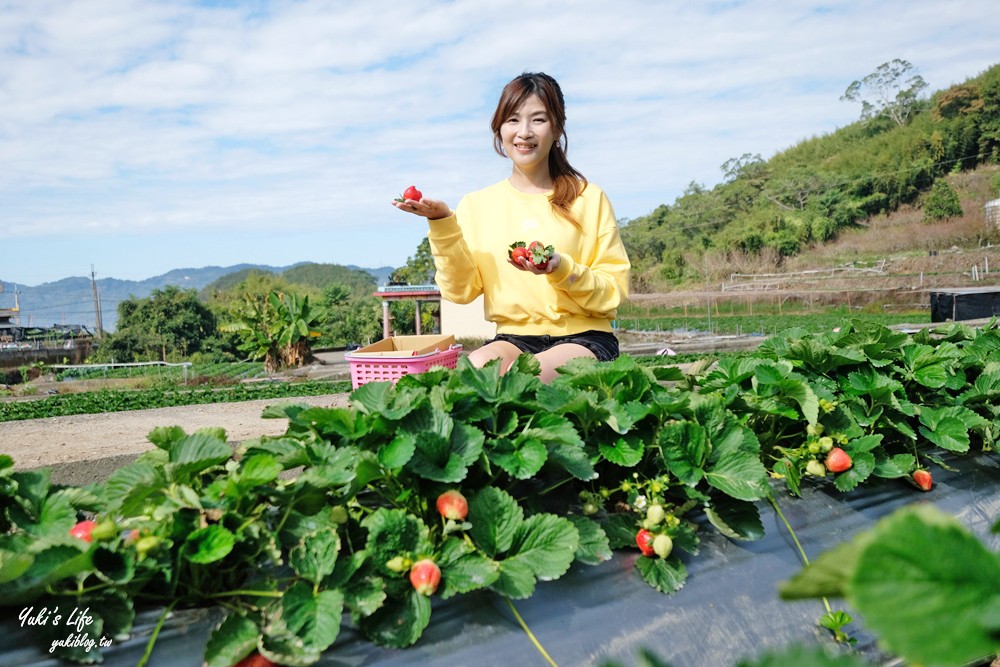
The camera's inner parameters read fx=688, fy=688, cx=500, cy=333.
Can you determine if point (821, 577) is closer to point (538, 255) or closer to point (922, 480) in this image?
point (922, 480)

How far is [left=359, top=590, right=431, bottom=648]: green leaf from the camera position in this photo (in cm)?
87

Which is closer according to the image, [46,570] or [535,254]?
[46,570]

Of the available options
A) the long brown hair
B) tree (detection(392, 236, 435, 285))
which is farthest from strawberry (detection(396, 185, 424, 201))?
tree (detection(392, 236, 435, 285))

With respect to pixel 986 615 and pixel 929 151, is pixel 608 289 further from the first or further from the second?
pixel 929 151

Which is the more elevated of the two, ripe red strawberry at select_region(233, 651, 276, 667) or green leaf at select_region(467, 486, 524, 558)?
green leaf at select_region(467, 486, 524, 558)

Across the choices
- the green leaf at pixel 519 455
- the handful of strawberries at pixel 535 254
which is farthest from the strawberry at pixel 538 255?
the green leaf at pixel 519 455

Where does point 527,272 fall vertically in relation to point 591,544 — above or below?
above

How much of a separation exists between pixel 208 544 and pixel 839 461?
47.8 inches

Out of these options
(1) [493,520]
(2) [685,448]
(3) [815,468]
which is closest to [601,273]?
(3) [815,468]

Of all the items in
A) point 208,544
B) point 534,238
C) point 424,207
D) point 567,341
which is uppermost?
point 424,207

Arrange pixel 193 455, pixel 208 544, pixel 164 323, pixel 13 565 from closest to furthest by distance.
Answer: pixel 13 565, pixel 208 544, pixel 193 455, pixel 164 323

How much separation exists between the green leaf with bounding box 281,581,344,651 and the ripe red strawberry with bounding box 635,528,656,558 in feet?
1.62

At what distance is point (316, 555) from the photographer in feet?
2.90

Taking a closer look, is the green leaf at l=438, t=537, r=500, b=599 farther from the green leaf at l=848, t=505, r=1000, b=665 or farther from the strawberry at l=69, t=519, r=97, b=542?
the green leaf at l=848, t=505, r=1000, b=665
